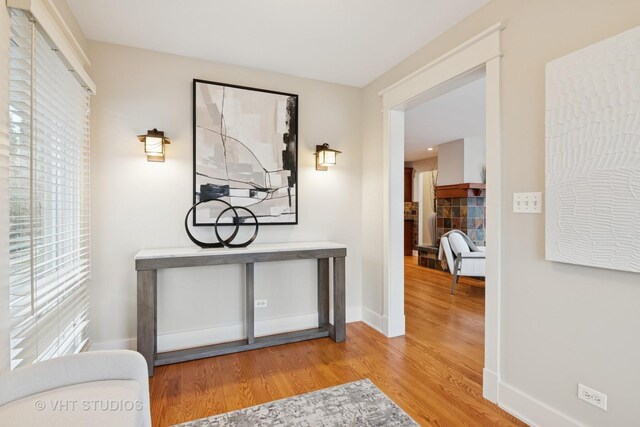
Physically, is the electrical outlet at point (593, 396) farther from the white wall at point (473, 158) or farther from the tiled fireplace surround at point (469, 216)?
the white wall at point (473, 158)

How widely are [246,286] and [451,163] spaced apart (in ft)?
16.7

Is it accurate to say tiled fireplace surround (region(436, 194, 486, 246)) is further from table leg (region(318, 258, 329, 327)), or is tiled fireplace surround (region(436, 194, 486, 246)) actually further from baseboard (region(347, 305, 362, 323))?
table leg (region(318, 258, 329, 327))

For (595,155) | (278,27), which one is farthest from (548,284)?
(278,27)

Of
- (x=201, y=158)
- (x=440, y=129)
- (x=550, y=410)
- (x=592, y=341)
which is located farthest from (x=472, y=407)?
(x=440, y=129)

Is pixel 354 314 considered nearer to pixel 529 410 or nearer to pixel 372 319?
pixel 372 319

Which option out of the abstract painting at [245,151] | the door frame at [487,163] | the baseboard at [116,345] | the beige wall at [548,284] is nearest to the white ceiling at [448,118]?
the door frame at [487,163]

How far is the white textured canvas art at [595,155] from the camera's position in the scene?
1360 millimetres

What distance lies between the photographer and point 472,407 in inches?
76.2

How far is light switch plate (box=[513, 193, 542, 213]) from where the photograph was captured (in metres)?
1.73

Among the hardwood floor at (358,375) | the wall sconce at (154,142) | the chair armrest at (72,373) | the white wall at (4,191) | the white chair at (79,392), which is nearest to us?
the white chair at (79,392)

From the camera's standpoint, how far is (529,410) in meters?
1.79

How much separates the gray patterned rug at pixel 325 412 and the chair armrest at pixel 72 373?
660mm

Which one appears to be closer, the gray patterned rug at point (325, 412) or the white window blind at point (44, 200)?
the white window blind at point (44, 200)

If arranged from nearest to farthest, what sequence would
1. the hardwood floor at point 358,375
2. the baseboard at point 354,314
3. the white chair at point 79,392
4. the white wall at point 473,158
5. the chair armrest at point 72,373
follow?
the white chair at point 79,392 < the chair armrest at point 72,373 < the hardwood floor at point 358,375 < the baseboard at point 354,314 < the white wall at point 473,158
